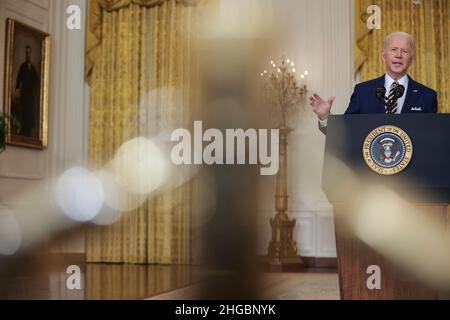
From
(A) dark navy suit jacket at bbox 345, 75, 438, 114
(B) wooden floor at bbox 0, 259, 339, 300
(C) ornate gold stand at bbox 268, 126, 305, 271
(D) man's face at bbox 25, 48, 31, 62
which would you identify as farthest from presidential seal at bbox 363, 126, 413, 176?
(D) man's face at bbox 25, 48, 31, 62

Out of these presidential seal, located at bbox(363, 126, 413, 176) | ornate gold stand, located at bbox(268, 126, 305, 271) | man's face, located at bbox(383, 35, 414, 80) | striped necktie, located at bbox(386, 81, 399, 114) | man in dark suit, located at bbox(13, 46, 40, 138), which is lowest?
ornate gold stand, located at bbox(268, 126, 305, 271)

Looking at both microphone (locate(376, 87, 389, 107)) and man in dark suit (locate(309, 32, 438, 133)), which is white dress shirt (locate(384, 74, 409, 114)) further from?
microphone (locate(376, 87, 389, 107))

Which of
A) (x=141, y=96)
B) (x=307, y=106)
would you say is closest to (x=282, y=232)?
(x=307, y=106)

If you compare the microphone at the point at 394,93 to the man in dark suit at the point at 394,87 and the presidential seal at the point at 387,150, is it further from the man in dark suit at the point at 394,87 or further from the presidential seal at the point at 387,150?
the presidential seal at the point at 387,150

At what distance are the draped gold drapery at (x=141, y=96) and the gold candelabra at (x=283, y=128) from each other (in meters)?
1.07

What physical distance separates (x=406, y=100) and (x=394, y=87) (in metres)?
0.19

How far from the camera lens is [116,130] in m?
7.79

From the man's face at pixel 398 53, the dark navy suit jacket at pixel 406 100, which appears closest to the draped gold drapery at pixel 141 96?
the dark navy suit jacket at pixel 406 100

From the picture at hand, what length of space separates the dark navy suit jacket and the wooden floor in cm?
155

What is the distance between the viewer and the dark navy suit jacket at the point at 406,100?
9.41 feet

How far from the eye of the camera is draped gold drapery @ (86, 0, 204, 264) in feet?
24.8

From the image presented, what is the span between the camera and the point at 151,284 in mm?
5445

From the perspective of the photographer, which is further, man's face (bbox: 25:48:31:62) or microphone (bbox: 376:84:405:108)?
man's face (bbox: 25:48:31:62)
